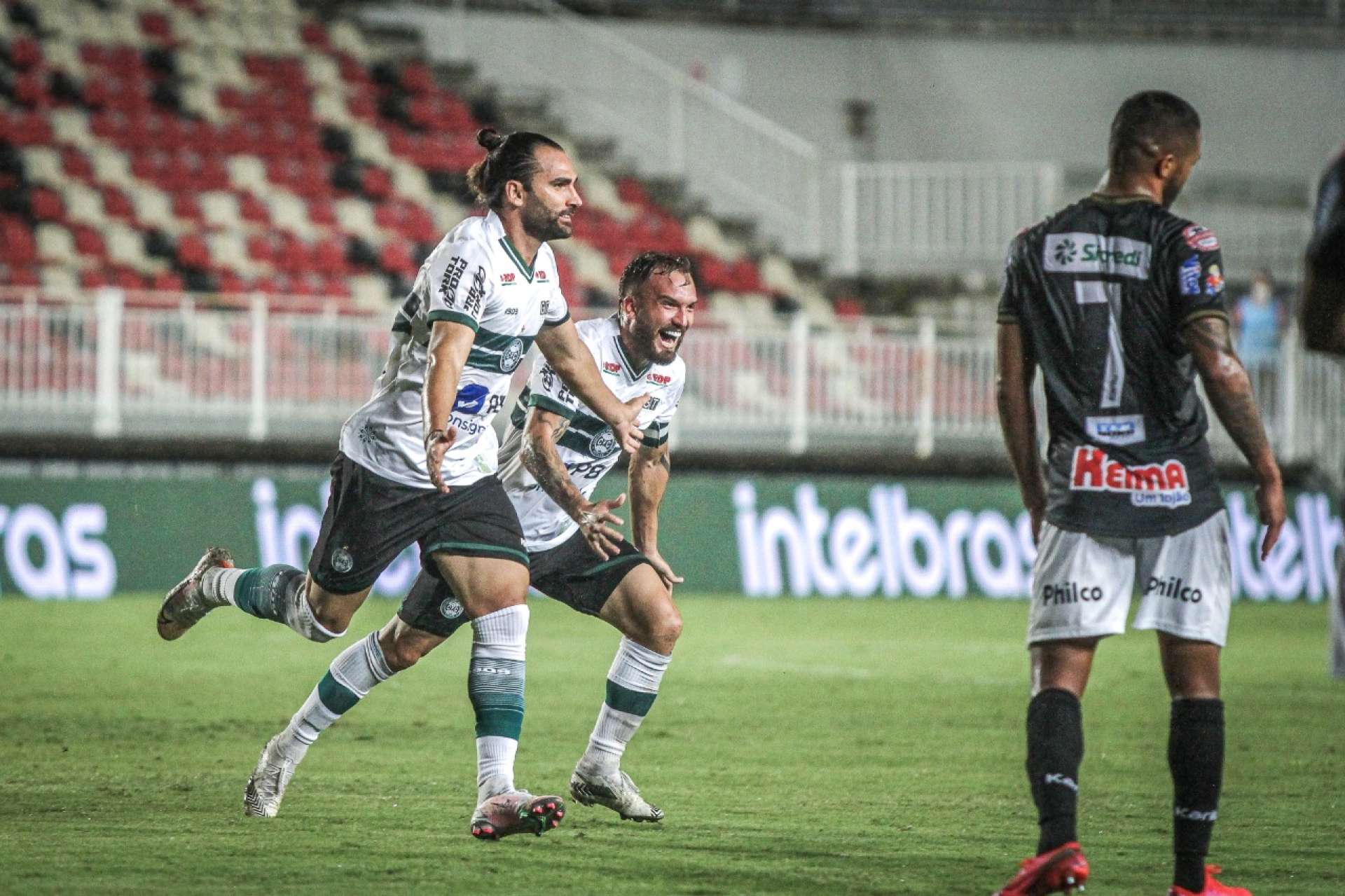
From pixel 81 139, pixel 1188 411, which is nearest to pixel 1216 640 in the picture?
pixel 1188 411

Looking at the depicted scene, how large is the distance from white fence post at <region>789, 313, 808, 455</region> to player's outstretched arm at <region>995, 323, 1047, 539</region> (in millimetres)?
13457

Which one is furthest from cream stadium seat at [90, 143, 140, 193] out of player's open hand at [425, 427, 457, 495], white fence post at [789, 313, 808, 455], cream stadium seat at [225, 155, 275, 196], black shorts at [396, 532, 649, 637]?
player's open hand at [425, 427, 457, 495]

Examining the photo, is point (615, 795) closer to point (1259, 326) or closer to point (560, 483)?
point (560, 483)

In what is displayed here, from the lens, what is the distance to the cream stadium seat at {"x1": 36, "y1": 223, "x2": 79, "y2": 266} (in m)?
20.9

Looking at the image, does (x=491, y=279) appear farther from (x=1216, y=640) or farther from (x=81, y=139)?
(x=81, y=139)

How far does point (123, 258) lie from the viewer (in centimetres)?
2127

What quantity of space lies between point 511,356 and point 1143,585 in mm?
2347

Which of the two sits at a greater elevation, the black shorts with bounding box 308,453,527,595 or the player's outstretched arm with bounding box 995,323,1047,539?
the player's outstretched arm with bounding box 995,323,1047,539

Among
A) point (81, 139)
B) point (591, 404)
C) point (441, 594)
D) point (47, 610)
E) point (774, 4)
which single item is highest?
point (774, 4)

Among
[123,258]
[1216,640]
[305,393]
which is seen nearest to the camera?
[1216,640]

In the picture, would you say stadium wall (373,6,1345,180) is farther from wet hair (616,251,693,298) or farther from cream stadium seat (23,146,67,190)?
wet hair (616,251,693,298)

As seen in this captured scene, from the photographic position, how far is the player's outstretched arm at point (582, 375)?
7066 mm

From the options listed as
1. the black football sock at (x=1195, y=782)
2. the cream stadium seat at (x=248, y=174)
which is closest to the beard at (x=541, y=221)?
the black football sock at (x=1195, y=782)

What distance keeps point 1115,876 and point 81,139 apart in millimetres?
18882
